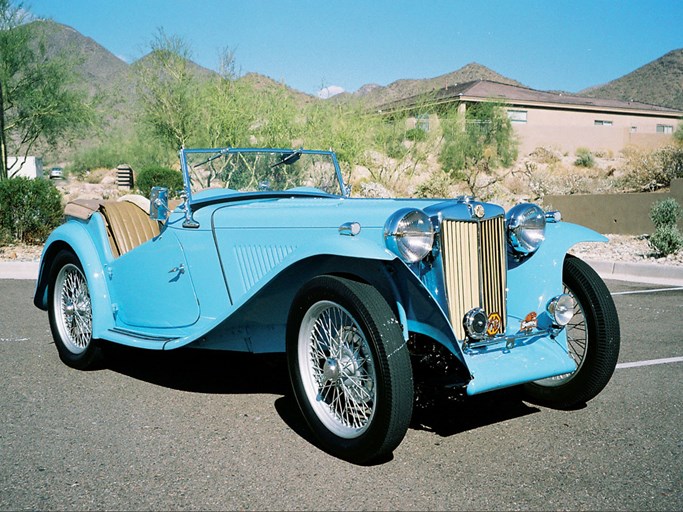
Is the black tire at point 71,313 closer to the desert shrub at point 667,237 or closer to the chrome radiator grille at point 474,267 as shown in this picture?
the chrome radiator grille at point 474,267

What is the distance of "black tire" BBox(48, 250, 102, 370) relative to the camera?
17.1 ft

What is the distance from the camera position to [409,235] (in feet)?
11.1

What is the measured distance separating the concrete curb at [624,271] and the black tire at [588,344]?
6.06 meters

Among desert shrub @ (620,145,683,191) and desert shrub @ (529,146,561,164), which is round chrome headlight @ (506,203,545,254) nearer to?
desert shrub @ (620,145,683,191)

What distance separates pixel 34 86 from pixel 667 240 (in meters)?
17.3

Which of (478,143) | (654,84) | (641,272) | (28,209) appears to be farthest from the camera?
(654,84)

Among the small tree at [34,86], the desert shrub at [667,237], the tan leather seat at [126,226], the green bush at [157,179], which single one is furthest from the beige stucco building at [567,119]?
the tan leather seat at [126,226]

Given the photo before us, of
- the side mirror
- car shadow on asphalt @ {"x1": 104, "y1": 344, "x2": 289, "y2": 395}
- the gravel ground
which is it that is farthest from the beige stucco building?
the side mirror

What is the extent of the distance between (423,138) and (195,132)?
1048 centimetres

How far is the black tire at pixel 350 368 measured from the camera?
3.19 meters

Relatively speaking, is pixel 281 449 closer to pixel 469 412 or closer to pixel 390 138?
pixel 469 412

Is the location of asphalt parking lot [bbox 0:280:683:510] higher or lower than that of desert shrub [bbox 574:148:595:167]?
higher

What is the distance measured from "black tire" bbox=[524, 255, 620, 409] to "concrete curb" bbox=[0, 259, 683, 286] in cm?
606

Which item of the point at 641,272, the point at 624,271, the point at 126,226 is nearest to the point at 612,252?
the point at 624,271
